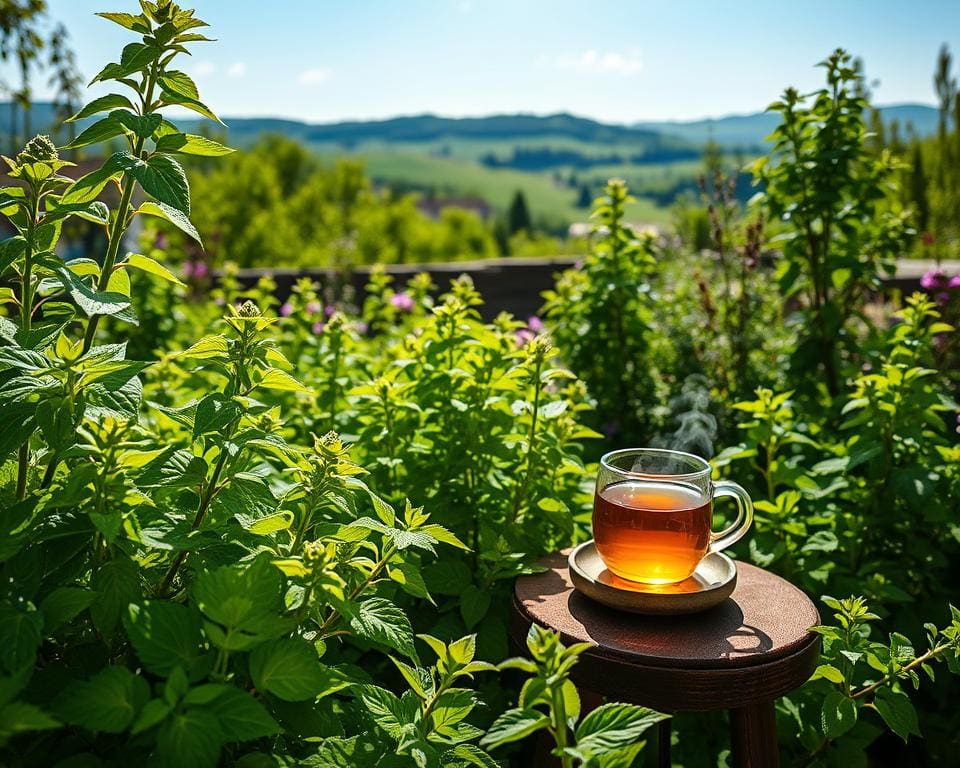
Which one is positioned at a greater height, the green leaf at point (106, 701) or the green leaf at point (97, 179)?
the green leaf at point (97, 179)

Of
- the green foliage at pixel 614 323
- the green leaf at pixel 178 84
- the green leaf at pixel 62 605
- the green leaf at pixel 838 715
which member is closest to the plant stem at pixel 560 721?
the green leaf at pixel 62 605

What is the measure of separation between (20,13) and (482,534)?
4.25 m

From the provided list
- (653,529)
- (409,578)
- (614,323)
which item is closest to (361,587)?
(409,578)

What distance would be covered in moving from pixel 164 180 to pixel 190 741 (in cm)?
75

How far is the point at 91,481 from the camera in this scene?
1.05 metres

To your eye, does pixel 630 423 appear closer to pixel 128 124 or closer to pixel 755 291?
pixel 755 291

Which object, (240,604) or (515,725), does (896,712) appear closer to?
(515,725)

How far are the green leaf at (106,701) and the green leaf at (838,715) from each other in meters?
1.22

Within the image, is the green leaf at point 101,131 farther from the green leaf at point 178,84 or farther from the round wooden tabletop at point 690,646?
the round wooden tabletop at point 690,646

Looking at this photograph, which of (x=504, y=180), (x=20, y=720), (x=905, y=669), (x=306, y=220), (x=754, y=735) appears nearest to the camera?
(x=20, y=720)

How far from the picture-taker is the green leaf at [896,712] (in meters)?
1.49

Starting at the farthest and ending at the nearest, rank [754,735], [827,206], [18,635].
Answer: [827,206] < [754,735] < [18,635]

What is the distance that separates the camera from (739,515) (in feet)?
5.14

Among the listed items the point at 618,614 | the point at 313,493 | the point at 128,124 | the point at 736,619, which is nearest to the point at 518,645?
the point at 618,614
